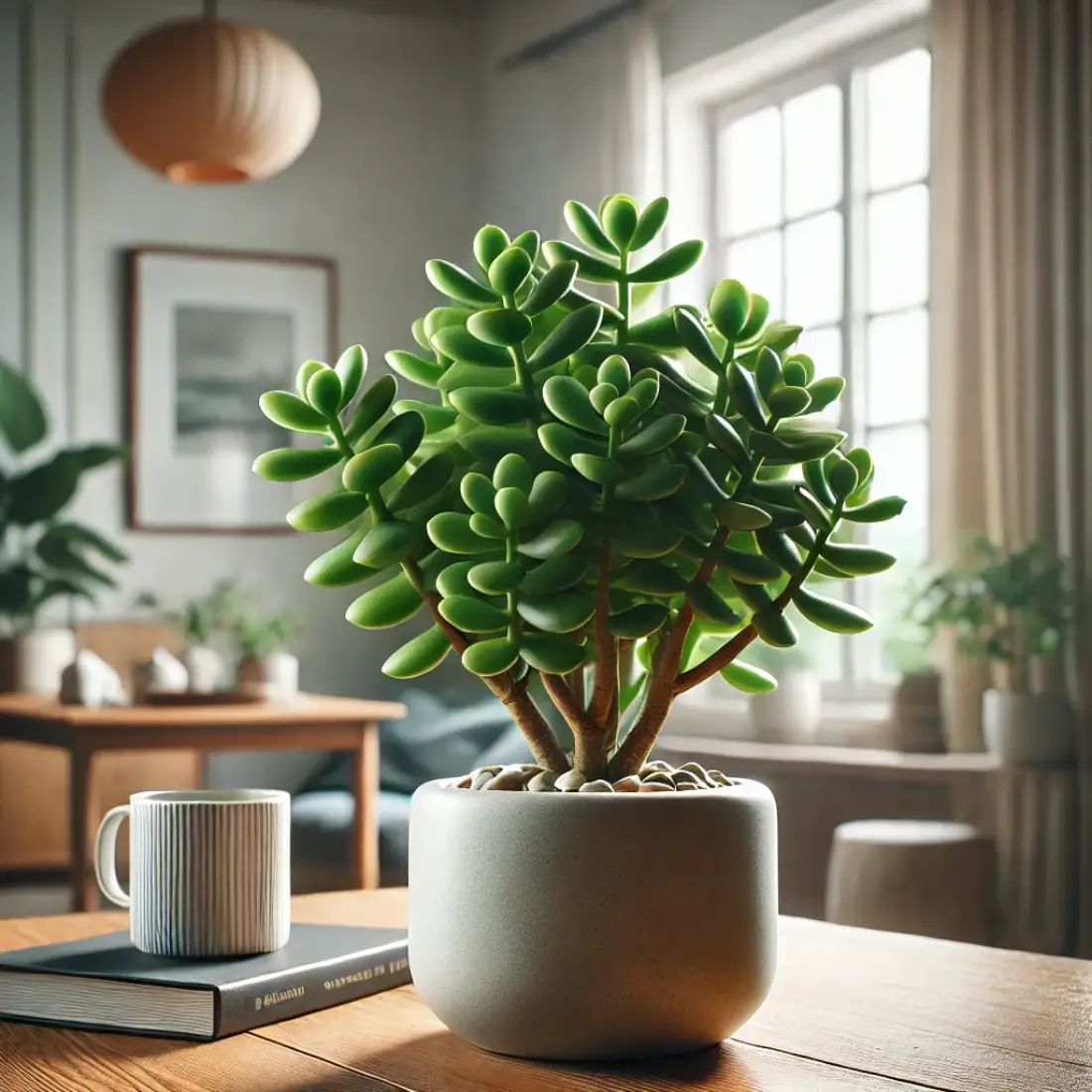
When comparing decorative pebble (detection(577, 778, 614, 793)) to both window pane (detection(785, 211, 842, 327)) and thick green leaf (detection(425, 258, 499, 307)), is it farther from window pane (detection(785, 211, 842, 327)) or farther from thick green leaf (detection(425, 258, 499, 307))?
window pane (detection(785, 211, 842, 327))

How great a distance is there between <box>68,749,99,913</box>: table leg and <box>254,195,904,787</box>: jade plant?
101 inches

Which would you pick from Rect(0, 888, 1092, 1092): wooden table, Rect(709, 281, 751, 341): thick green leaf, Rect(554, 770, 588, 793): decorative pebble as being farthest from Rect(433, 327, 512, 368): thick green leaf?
Rect(0, 888, 1092, 1092): wooden table

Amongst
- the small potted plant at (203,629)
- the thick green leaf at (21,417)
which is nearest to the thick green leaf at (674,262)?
the small potted plant at (203,629)

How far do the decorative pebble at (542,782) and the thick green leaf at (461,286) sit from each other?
0.24m

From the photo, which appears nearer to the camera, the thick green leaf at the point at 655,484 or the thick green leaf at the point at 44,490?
the thick green leaf at the point at 655,484

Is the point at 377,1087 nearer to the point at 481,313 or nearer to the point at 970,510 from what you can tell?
the point at 481,313

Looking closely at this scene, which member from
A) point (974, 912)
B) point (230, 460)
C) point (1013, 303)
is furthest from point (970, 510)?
point (230, 460)

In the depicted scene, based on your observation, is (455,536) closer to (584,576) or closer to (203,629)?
(584,576)

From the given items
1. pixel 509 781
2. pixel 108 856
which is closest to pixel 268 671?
pixel 108 856

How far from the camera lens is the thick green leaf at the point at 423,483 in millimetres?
730

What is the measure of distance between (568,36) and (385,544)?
4.33 meters

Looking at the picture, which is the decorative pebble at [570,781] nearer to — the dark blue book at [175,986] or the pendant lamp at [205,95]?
the dark blue book at [175,986]

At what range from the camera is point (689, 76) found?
4367 mm

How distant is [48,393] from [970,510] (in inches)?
114
